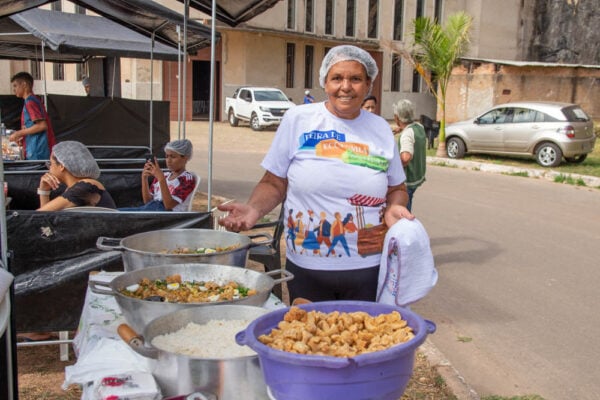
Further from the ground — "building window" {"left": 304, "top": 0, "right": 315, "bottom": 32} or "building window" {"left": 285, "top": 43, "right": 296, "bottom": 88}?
"building window" {"left": 304, "top": 0, "right": 315, "bottom": 32}

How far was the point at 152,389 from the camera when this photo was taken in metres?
1.87

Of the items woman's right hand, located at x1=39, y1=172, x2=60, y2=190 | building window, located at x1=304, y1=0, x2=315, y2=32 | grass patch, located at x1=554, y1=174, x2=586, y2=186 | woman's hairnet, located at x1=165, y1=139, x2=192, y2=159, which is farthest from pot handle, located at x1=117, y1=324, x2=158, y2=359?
building window, located at x1=304, y1=0, x2=315, y2=32

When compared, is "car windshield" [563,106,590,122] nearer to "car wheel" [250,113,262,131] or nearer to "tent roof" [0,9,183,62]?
"tent roof" [0,9,183,62]

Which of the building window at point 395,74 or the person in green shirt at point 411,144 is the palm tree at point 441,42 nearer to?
the person in green shirt at point 411,144

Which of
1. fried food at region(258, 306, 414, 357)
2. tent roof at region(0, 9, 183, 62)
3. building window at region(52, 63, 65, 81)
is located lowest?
fried food at region(258, 306, 414, 357)

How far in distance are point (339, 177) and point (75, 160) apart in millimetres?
2678

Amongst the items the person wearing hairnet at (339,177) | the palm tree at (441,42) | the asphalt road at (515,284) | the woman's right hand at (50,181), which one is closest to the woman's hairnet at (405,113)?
the asphalt road at (515,284)

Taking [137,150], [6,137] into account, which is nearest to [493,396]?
[137,150]

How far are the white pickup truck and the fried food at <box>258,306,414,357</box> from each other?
23.8 m

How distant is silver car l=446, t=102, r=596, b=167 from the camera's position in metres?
16.2

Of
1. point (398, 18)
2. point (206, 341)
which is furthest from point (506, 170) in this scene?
point (398, 18)

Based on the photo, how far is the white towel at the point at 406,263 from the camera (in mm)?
2695

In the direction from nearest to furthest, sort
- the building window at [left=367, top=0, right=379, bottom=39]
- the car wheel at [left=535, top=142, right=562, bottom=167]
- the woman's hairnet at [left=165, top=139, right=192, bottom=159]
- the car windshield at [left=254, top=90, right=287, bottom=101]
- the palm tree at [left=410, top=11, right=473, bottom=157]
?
the woman's hairnet at [left=165, top=139, right=192, bottom=159], the car wheel at [left=535, top=142, right=562, bottom=167], the palm tree at [left=410, top=11, right=473, bottom=157], the car windshield at [left=254, top=90, right=287, bottom=101], the building window at [left=367, top=0, right=379, bottom=39]

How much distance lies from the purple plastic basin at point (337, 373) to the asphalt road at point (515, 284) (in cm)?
298
